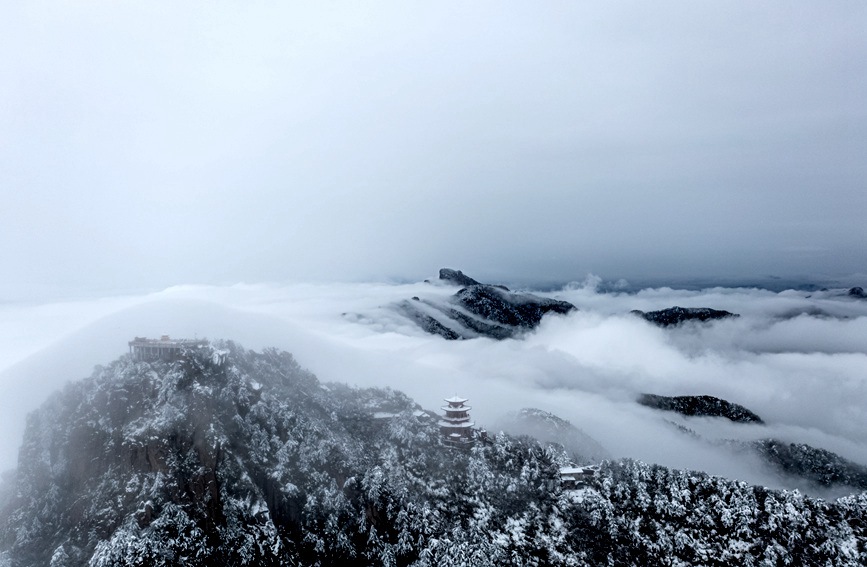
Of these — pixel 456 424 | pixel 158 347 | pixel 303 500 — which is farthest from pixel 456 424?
pixel 158 347

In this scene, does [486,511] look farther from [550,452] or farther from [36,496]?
[36,496]

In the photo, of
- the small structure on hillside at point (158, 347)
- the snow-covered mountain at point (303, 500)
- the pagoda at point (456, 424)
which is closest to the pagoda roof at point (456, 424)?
the pagoda at point (456, 424)

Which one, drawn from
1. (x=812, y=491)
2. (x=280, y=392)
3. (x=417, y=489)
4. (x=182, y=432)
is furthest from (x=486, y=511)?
(x=812, y=491)

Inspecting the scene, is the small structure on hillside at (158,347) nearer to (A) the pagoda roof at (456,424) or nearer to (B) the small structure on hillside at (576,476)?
(A) the pagoda roof at (456,424)

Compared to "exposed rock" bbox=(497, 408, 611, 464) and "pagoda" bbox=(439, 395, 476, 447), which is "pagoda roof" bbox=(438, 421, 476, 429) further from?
"exposed rock" bbox=(497, 408, 611, 464)

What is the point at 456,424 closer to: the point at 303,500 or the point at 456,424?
the point at 456,424
